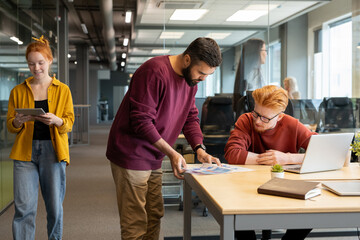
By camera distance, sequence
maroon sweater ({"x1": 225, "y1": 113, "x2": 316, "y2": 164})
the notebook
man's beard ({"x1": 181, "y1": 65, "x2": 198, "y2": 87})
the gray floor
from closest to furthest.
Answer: the notebook
man's beard ({"x1": 181, "y1": 65, "x2": 198, "y2": 87})
maroon sweater ({"x1": 225, "y1": 113, "x2": 316, "y2": 164})
the gray floor

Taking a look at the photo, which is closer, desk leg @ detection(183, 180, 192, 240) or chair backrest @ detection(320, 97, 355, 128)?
desk leg @ detection(183, 180, 192, 240)

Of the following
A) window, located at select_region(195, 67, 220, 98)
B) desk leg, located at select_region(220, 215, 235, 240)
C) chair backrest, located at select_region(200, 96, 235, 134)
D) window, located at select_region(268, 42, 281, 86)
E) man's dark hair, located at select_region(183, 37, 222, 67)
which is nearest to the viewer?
desk leg, located at select_region(220, 215, 235, 240)

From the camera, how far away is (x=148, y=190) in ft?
8.44

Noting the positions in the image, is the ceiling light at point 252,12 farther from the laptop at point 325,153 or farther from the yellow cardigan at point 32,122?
the laptop at point 325,153

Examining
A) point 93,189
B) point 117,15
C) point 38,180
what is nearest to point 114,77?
point 117,15

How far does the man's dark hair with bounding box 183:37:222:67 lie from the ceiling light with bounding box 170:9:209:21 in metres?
3.85

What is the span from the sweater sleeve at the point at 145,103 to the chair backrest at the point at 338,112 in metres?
4.57

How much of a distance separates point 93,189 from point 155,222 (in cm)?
359

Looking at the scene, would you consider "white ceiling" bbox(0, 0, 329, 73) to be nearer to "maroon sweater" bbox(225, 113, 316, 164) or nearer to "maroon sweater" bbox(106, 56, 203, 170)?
"maroon sweater" bbox(225, 113, 316, 164)

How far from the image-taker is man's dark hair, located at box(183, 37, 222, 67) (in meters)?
2.10

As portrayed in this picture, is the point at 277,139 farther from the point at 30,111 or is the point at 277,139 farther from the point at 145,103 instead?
the point at 30,111

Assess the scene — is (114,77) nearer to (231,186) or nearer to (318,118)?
(318,118)

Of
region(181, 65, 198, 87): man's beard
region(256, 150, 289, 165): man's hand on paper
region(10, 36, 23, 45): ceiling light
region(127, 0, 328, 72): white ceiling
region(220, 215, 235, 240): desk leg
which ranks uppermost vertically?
region(127, 0, 328, 72): white ceiling

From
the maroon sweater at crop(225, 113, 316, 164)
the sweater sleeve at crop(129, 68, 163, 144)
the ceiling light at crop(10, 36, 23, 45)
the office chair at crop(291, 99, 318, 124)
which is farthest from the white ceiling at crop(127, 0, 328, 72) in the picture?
the sweater sleeve at crop(129, 68, 163, 144)
